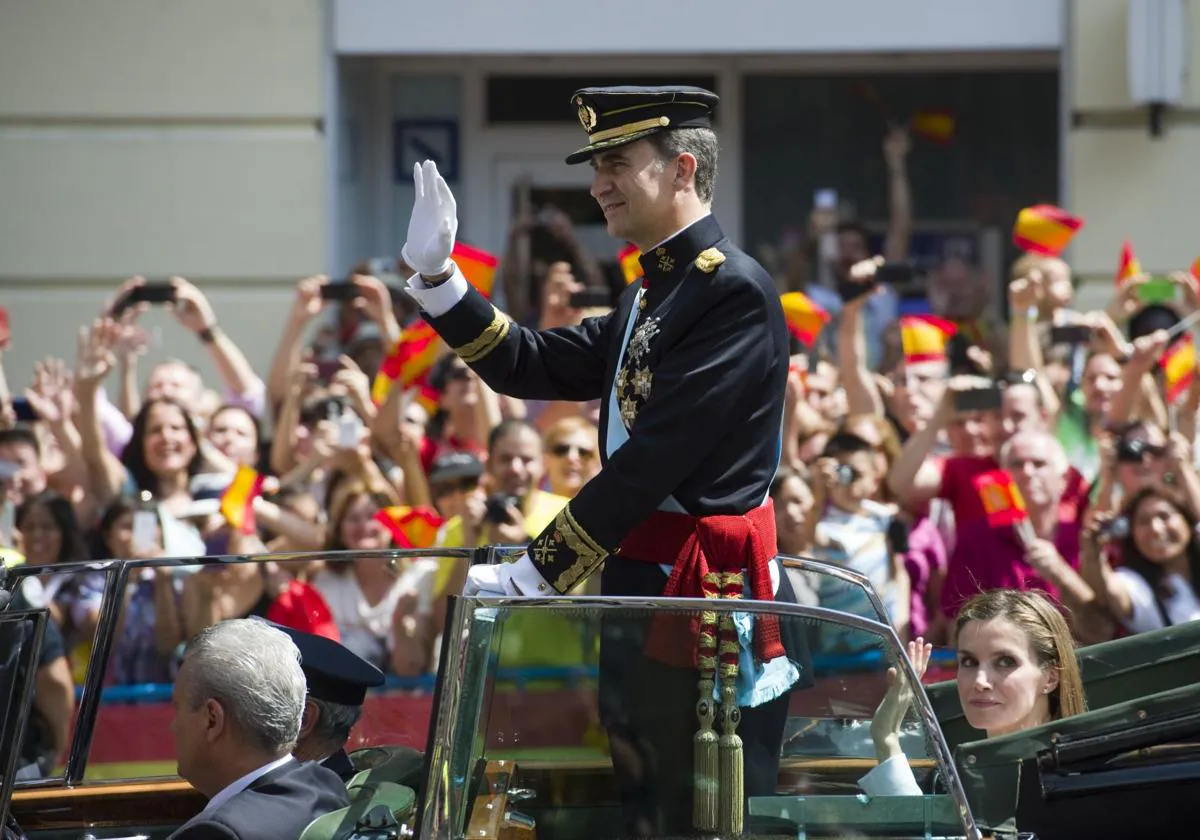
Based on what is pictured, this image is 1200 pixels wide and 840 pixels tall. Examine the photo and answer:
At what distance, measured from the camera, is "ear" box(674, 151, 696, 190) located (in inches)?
132

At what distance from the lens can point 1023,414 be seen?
634 cm

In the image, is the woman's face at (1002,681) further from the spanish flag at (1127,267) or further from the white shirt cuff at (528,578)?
the spanish flag at (1127,267)

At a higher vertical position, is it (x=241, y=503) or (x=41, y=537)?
(x=241, y=503)

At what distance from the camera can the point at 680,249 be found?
3.40m

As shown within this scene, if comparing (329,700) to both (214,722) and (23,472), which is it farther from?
(23,472)

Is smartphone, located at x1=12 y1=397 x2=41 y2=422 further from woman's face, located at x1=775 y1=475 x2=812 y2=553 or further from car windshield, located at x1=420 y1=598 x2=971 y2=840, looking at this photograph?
car windshield, located at x1=420 y1=598 x2=971 y2=840

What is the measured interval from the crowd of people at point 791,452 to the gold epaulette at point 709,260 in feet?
7.15

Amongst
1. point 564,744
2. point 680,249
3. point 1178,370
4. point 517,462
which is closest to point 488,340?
point 680,249

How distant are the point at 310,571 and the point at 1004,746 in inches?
51.1

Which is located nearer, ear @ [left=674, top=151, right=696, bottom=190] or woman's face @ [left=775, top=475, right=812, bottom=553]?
ear @ [left=674, top=151, right=696, bottom=190]

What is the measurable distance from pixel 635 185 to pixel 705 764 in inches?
43.1

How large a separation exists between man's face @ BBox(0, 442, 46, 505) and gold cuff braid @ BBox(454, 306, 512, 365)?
10.1ft

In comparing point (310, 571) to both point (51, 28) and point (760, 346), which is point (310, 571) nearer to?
point (760, 346)

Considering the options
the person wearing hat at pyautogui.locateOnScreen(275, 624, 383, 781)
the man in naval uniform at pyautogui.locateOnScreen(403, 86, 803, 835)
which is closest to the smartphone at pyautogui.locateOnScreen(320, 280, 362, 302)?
the man in naval uniform at pyautogui.locateOnScreen(403, 86, 803, 835)
